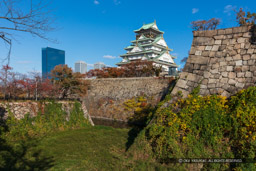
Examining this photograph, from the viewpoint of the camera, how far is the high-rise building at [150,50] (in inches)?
1398

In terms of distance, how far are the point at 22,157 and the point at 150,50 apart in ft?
109

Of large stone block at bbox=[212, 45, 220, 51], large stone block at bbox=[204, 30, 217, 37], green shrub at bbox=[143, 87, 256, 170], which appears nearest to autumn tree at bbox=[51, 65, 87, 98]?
green shrub at bbox=[143, 87, 256, 170]

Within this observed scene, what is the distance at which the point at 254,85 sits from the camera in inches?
221

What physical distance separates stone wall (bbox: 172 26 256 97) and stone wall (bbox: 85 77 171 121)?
12500 mm

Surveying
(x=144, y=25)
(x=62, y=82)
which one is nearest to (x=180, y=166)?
(x=62, y=82)

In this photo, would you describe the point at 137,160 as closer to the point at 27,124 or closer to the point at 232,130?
the point at 232,130

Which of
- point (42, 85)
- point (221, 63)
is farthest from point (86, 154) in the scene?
point (42, 85)

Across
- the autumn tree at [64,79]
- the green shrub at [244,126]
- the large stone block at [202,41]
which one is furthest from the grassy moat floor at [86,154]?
the autumn tree at [64,79]

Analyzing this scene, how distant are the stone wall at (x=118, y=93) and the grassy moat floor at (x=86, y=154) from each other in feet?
36.9

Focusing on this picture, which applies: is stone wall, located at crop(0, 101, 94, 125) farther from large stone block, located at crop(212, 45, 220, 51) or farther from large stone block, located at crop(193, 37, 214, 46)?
large stone block, located at crop(212, 45, 220, 51)

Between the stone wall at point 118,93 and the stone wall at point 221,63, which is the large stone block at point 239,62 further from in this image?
the stone wall at point 118,93

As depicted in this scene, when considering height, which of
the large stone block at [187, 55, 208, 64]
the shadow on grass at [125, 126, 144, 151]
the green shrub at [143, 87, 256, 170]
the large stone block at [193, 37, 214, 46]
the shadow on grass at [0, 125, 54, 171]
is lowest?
the shadow on grass at [125, 126, 144, 151]

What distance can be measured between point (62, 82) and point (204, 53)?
17354mm

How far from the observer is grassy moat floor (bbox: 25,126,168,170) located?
19.0ft
